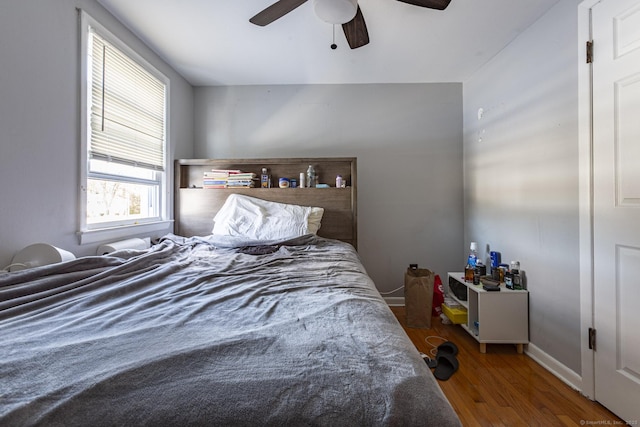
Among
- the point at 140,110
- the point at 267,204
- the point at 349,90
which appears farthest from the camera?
the point at 349,90

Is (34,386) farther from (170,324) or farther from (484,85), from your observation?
(484,85)

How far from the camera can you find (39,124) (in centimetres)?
142

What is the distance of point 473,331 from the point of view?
2115 mm

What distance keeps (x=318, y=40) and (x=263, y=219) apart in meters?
1.50

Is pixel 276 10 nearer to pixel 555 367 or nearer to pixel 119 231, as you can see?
pixel 119 231

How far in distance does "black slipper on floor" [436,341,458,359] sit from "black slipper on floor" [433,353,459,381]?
0.05 metres

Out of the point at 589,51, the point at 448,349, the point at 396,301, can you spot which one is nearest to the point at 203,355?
the point at 448,349

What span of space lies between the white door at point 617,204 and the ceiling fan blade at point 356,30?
4.16ft

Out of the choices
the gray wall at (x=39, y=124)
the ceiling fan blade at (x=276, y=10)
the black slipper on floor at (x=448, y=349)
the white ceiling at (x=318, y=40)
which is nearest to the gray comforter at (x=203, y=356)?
the gray wall at (x=39, y=124)

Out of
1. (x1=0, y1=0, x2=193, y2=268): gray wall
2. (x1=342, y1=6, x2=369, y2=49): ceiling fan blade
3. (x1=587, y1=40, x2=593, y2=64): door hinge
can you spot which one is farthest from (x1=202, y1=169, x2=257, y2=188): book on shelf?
(x1=587, y1=40, x2=593, y2=64): door hinge

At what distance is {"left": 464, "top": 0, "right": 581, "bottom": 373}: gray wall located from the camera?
5.48 feet

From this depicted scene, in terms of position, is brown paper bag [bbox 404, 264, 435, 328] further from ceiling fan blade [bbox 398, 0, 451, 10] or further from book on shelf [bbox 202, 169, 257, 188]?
ceiling fan blade [bbox 398, 0, 451, 10]

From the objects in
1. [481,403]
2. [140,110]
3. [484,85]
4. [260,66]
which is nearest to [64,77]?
[140,110]

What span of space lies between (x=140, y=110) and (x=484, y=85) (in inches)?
117
